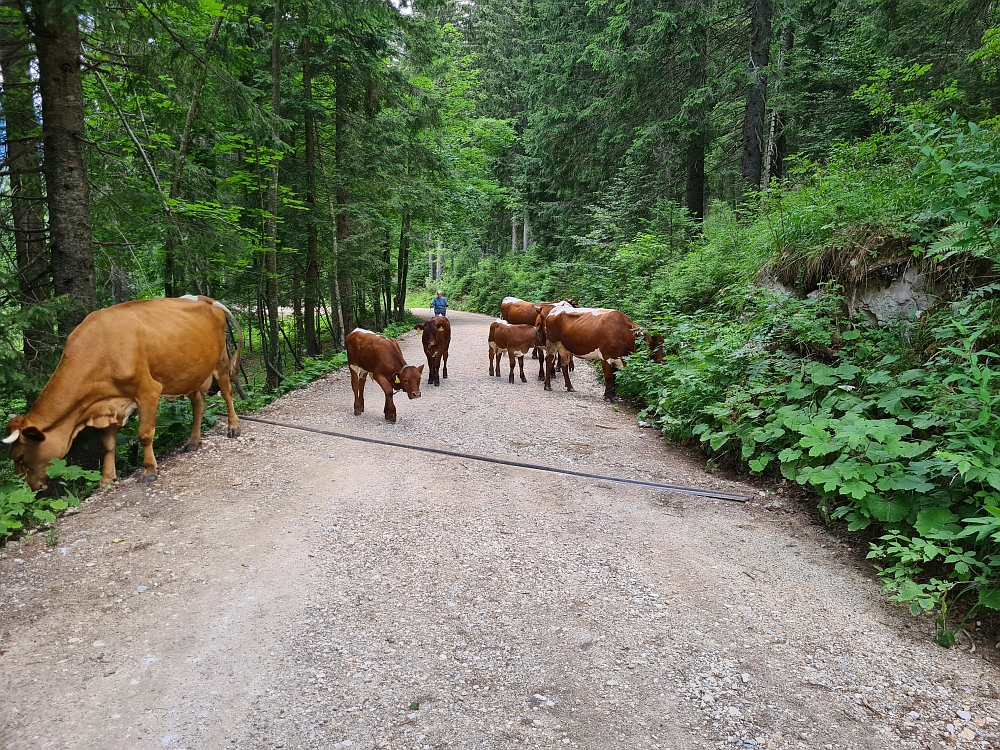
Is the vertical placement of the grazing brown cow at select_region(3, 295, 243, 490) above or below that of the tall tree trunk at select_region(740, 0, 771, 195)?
below

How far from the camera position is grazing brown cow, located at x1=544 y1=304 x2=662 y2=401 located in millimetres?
8867

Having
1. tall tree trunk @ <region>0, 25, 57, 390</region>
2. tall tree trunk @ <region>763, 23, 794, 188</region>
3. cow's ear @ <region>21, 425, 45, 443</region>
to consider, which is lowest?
cow's ear @ <region>21, 425, 45, 443</region>

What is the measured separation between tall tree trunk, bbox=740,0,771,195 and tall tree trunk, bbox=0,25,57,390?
1327 cm

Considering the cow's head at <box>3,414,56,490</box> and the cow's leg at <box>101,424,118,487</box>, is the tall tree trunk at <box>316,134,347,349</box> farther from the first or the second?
the cow's head at <box>3,414,56,490</box>

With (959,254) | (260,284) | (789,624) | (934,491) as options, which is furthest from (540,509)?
(260,284)

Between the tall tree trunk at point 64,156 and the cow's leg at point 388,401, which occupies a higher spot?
the tall tree trunk at point 64,156

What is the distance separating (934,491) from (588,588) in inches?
92.9

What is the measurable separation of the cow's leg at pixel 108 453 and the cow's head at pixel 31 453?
48 cm

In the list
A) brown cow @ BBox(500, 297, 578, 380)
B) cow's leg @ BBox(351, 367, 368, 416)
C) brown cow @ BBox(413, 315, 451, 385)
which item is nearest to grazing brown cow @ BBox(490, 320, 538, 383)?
brown cow @ BBox(500, 297, 578, 380)

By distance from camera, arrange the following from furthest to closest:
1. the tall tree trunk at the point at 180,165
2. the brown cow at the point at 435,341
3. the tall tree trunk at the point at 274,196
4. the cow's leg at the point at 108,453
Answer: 1. the brown cow at the point at 435,341
2. the tall tree trunk at the point at 274,196
3. the tall tree trunk at the point at 180,165
4. the cow's leg at the point at 108,453

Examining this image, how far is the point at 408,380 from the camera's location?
7.85 metres

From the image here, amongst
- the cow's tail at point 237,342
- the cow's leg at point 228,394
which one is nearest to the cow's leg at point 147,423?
the cow's leg at point 228,394

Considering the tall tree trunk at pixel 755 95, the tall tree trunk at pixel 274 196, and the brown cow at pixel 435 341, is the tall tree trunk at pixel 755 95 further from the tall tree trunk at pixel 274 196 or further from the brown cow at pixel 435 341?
the tall tree trunk at pixel 274 196

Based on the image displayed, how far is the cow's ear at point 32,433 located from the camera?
4.35 meters
